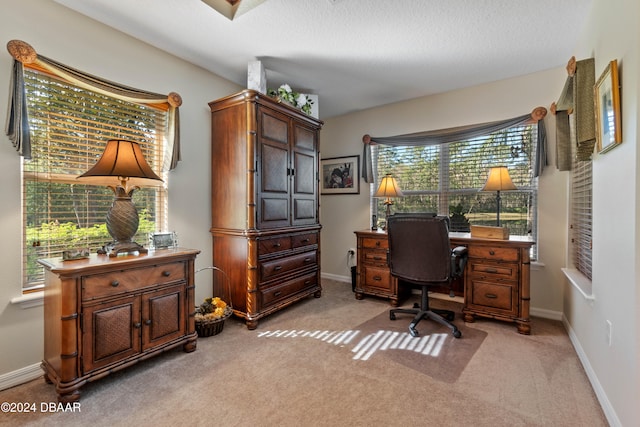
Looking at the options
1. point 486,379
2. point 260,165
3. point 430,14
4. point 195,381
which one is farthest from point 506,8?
point 195,381

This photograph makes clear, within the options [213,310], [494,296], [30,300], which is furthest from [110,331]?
[494,296]

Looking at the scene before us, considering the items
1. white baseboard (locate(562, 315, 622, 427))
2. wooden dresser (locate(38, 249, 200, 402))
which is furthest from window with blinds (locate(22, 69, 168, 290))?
white baseboard (locate(562, 315, 622, 427))

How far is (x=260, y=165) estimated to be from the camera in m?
2.72

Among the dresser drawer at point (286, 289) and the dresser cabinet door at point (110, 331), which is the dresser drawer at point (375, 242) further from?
the dresser cabinet door at point (110, 331)

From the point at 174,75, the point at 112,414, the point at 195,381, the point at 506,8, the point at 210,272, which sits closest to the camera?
the point at 112,414

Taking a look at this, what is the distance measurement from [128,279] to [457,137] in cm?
343

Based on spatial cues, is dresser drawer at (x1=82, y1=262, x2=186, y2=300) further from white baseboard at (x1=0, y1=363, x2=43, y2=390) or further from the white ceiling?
the white ceiling

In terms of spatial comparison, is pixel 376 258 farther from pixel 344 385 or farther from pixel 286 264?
pixel 344 385

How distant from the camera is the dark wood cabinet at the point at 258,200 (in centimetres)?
266

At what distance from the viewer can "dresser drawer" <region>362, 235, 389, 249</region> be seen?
330 centimetres

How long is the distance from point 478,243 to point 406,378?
1482mm

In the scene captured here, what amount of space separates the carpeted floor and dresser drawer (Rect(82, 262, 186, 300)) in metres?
0.57

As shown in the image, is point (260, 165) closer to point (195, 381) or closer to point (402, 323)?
point (195, 381)

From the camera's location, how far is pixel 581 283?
2.14m
